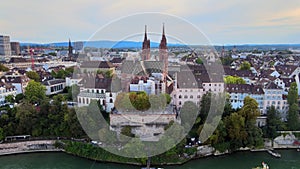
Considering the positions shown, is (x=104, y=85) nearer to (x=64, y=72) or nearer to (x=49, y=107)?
(x=49, y=107)

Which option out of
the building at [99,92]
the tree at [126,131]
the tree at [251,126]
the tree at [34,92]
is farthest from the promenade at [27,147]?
the tree at [251,126]

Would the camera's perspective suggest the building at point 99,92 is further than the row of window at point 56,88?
No

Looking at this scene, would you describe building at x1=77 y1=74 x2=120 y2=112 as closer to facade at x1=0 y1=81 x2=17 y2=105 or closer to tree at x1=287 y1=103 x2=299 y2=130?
facade at x1=0 y1=81 x2=17 y2=105

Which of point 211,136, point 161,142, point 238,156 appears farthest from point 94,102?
point 238,156

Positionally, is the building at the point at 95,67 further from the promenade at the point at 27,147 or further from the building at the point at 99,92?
the promenade at the point at 27,147

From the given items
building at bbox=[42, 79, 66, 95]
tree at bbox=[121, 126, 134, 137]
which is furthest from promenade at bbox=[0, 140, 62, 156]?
building at bbox=[42, 79, 66, 95]
